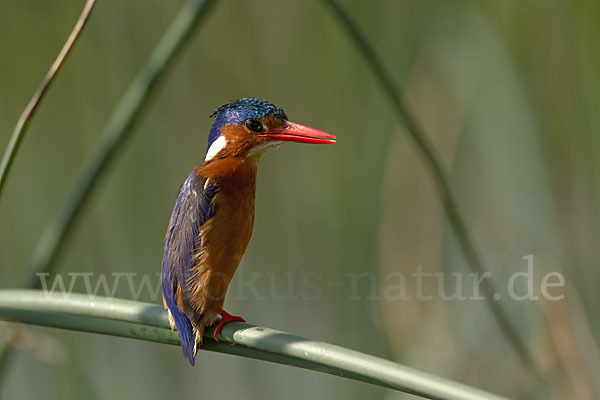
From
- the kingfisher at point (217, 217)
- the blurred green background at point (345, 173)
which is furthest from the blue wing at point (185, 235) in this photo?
the blurred green background at point (345, 173)

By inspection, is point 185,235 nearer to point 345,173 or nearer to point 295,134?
point 295,134

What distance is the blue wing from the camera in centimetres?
140

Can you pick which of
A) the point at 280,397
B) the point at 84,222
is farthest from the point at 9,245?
the point at 280,397

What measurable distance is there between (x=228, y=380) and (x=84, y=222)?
833 millimetres

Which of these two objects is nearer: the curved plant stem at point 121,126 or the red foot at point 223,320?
the curved plant stem at point 121,126

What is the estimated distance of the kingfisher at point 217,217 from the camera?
4.57ft

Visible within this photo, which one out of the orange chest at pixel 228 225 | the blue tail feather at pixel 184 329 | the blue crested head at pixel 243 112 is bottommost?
the blue tail feather at pixel 184 329

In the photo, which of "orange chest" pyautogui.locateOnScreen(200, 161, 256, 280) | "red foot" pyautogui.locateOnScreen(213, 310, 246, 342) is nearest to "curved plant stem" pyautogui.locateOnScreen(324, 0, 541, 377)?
"orange chest" pyautogui.locateOnScreen(200, 161, 256, 280)

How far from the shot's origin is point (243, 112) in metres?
1.55

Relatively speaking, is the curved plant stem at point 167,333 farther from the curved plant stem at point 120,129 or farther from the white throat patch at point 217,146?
the white throat patch at point 217,146

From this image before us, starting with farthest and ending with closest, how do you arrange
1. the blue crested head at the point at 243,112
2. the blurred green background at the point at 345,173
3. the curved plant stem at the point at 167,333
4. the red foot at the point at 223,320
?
1. the blurred green background at the point at 345,173
2. the blue crested head at the point at 243,112
3. the red foot at the point at 223,320
4. the curved plant stem at the point at 167,333

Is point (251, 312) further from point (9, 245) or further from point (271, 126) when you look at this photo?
point (271, 126)

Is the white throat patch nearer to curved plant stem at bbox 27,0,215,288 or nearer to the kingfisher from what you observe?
the kingfisher

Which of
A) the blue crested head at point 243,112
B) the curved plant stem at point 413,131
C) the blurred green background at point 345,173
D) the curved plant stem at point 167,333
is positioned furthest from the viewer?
the blurred green background at point 345,173
